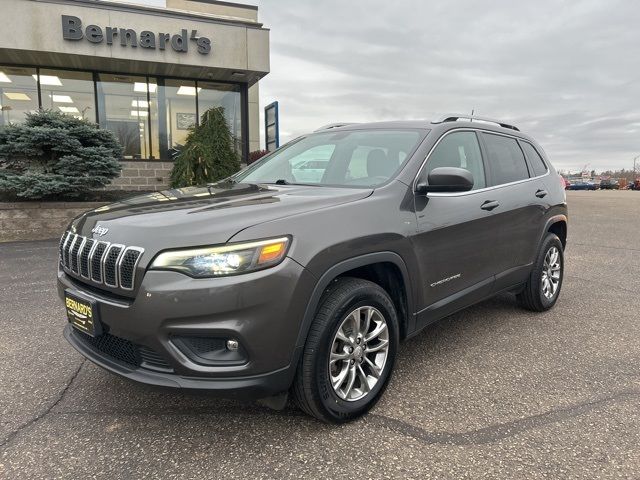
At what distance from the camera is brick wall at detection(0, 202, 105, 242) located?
29.9 feet

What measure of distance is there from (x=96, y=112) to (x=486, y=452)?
1370cm

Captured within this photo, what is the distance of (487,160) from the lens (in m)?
4.02

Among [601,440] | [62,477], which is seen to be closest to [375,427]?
[601,440]

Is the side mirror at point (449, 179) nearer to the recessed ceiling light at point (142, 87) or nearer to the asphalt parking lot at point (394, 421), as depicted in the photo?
the asphalt parking lot at point (394, 421)

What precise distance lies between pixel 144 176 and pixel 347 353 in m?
12.0

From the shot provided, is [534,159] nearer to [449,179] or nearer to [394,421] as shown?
[449,179]

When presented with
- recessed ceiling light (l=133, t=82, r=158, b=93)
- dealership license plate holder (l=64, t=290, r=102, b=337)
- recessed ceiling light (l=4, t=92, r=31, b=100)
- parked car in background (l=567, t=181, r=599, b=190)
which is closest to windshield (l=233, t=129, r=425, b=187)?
dealership license plate holder (l=64, t=290, r=102, b=337)

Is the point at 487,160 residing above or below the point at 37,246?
above

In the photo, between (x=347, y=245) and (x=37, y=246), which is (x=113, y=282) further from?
(x=37, y=246)

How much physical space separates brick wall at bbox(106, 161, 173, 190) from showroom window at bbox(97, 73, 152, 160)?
400 millimetres

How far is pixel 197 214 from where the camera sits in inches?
96.6

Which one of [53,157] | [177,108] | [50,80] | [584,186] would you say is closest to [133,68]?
[177,108]

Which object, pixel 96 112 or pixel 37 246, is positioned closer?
pixel 37 246

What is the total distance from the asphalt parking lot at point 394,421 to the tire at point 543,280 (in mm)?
463
